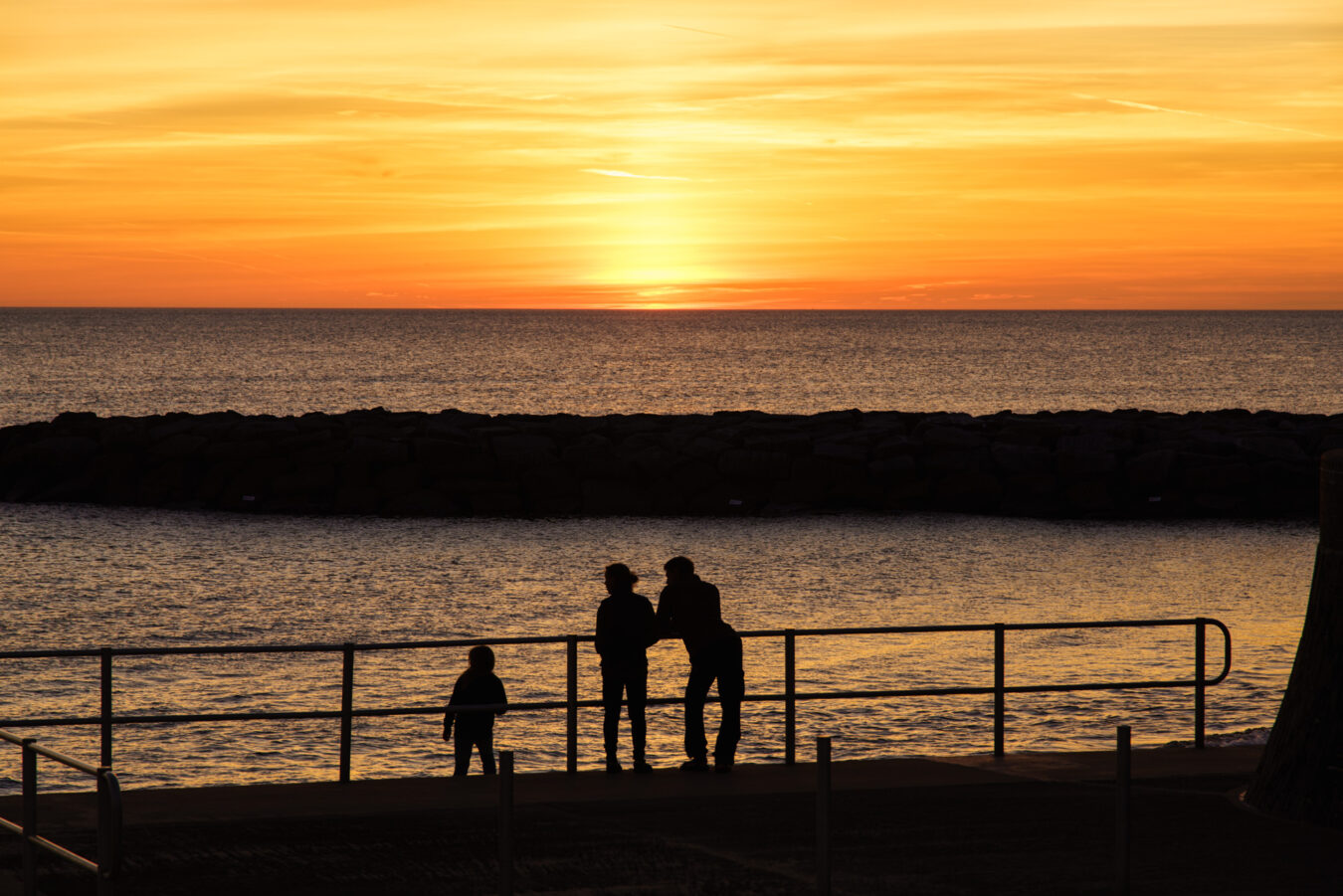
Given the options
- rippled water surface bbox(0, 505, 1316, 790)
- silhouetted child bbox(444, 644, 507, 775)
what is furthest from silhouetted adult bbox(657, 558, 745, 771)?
rippled water surface bbox(0, 505, 1316, 790)

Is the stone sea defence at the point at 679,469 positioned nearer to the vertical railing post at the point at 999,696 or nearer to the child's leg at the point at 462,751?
the child's leg at the point at 462,751

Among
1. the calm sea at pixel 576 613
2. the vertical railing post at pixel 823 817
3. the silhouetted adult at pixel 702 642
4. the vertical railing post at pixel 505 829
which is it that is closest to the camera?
the vertical railing post at pixel 505 829

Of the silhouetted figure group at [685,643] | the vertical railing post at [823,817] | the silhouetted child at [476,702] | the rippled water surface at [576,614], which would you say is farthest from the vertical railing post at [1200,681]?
the silhouetted child at [476,702]

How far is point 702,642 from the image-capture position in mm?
9719

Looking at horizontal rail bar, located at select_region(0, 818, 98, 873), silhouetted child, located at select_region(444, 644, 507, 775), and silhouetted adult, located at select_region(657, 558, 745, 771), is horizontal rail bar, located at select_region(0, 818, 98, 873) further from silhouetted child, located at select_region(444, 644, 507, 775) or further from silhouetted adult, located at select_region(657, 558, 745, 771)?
silhouetted adult, located at select_region(657, 558, 745, 771)

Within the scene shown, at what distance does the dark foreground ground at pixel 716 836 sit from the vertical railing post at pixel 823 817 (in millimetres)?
323

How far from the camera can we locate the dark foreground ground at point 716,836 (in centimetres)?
707

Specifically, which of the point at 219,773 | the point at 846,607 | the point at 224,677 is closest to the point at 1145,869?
the point at 219,773

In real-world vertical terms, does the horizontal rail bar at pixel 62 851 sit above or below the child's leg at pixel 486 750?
above

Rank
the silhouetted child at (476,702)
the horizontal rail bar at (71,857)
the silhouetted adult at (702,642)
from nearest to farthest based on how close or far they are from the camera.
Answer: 1. the horizontal rail bar at (71,857)
2. the silhouetted adult at (702,642)
3. the silhouetted child at (476,702)

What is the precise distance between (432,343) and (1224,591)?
13912 centimetres

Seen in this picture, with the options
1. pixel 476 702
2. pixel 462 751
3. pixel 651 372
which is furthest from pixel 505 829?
pixel 651 372

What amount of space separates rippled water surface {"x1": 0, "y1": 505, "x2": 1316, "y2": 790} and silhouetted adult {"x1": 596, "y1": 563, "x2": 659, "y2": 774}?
4.03 meters

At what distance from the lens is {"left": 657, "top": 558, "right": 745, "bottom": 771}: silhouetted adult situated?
9703 mm
